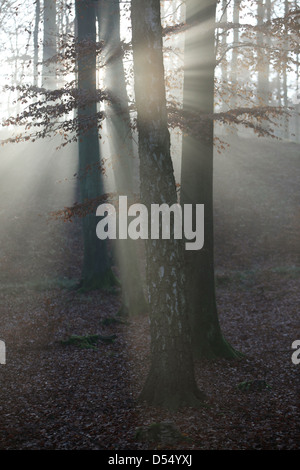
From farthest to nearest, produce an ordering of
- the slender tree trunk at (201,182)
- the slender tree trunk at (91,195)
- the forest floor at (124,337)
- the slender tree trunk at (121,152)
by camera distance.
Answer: the slender tree trunk at (91,195)
the slender tree trunk at (121,152)
the slender tree trunk at (201,182)
the forest floor at (124,337)

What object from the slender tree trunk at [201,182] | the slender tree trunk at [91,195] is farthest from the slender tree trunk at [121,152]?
the slender tree trunk at [201,182]

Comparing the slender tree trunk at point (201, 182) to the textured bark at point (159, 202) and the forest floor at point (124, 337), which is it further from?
the textured bark at point (159, 202)

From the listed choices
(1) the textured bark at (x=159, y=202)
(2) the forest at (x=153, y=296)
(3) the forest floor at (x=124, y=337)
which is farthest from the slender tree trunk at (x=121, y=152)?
(1) the textured bark at (x=159, y=202)

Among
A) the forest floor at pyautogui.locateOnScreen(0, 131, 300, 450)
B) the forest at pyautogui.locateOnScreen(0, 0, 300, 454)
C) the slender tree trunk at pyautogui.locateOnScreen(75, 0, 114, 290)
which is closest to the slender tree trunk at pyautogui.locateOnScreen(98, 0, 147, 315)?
the forest at pyautogui.locateOnScreen(0, 0, 300, 454)

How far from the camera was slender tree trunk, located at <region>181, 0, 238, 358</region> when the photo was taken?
8.60 metres

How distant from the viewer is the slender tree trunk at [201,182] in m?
8.60

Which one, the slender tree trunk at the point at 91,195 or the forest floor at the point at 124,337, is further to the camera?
the slender tree trunk at the point at 91,195

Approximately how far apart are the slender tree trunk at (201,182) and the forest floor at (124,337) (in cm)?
61

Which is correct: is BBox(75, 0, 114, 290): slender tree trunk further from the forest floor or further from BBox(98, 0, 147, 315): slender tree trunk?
BBox(98, 0, 147, 315): slender tree trunk

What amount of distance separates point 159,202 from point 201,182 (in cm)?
250

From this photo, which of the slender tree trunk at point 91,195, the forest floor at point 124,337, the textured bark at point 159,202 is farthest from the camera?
the slender tree trunk at point 91,195

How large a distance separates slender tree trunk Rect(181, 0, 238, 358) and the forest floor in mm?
614

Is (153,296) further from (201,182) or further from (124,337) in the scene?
(124,337)

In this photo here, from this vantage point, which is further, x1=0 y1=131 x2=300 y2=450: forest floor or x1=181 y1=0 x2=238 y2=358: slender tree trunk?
x1=181 y1=0 x2=238 y2=358: slender tree trunk
